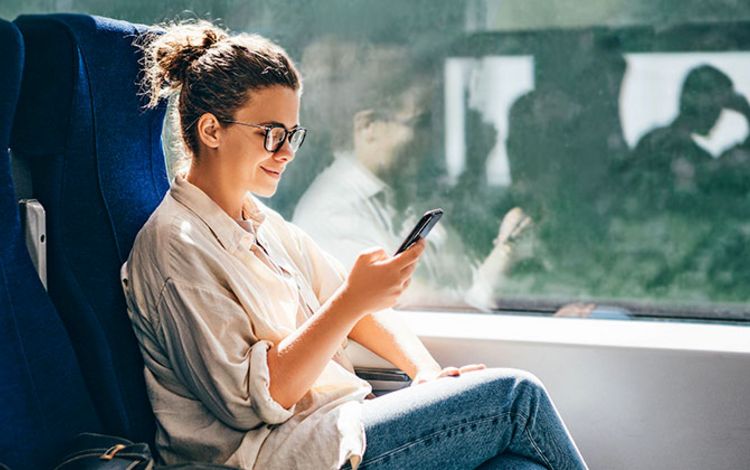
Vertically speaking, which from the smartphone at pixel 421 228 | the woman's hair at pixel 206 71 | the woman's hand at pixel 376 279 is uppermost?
the woman's hair at pixel 206 71

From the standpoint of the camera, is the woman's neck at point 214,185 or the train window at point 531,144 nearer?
the woman's neck at point 214,185

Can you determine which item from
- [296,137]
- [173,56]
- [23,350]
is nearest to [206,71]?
[173,56]

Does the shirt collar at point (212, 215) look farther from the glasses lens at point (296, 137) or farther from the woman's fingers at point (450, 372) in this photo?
the woman's fingers at point (450, 372)

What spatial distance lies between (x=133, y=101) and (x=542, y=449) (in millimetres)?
969

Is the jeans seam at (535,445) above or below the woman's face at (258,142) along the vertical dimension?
below

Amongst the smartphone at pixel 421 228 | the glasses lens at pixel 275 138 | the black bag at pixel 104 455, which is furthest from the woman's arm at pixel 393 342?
the black bag at pixel 104 455

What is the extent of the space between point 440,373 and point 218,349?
498 millimetres

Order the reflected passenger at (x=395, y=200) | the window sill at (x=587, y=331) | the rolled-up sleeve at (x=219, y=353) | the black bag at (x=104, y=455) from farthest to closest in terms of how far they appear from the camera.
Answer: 1. the reflected passenger at (x=395, y=200)
2. the window sill at (x=587, y=331)
3. the rolled-up sleeve at (x=219, y=353)
4. the black bag at (x=104, y=455)

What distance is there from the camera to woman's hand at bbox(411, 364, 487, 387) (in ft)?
5.22

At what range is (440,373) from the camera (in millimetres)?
1610

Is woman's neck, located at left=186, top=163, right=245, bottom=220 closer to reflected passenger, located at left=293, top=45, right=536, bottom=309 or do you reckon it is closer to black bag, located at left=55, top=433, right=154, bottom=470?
black bag, located at left=55, top=433, right=154, bottom=470

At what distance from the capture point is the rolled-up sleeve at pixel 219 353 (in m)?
1.30

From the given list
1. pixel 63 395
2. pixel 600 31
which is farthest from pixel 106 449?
pixel 600 31

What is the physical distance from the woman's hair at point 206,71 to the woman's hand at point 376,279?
357mm
